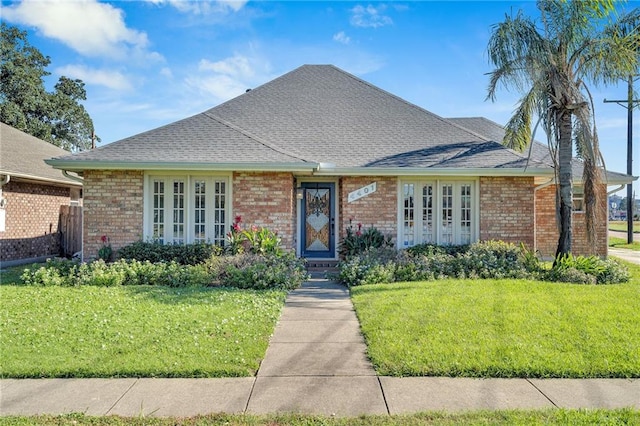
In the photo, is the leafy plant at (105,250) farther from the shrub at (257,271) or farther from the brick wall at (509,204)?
the brick wall at (509,204)

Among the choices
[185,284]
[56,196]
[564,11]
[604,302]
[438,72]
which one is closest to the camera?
[604,302]

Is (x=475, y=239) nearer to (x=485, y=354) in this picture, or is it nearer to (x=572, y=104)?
(x=572, y=104)

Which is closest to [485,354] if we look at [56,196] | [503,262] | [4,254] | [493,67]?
[503,262]

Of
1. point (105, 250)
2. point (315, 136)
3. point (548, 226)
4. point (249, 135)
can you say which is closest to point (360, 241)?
point (315, 136)

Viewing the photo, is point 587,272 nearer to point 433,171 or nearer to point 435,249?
point 435,249

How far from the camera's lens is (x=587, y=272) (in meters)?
9.27

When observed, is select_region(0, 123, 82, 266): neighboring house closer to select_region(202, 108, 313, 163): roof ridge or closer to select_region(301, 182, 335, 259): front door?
select_region(202, 108, 313, 163): roof ridge

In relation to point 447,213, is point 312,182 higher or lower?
higher

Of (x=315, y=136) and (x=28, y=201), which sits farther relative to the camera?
(x=28, y=201)

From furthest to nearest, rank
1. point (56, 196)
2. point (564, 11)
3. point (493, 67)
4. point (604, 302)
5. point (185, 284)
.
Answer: point (56, 196) → point (493, 67) → point (564, 11) → point (185, 284) → point (604, 302)

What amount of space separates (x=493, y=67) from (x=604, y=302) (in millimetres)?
6254

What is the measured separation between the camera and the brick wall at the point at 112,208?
419 inches

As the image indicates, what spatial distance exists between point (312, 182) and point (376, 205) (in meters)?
2.05

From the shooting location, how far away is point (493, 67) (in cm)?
1051
